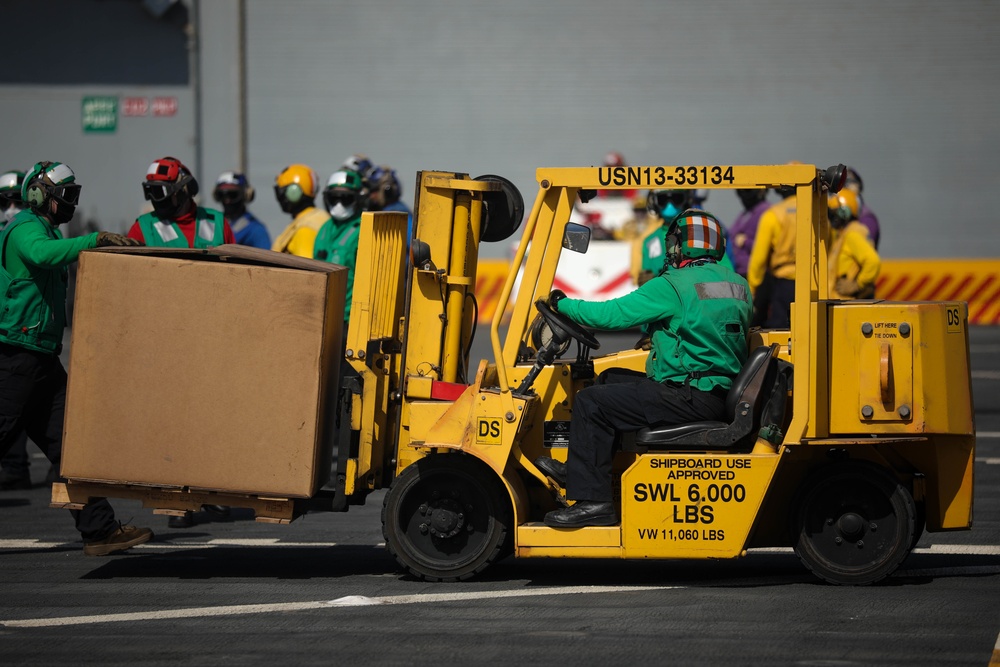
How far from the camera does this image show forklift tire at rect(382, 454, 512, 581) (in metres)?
7.22

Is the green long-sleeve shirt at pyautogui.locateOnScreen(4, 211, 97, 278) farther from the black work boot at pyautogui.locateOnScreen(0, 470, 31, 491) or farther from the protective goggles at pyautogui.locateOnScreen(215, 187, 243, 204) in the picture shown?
the protective goggles at pyautogui.locateOnScreen(215, 187, 243, 204)

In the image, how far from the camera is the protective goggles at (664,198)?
1153 centimetres

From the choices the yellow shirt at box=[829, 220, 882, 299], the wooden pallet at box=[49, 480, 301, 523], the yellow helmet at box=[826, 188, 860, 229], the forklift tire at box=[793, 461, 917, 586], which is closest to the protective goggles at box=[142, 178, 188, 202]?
the wooden pallet at box=[49, 480, 301, 523]

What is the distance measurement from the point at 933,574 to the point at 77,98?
22175mm

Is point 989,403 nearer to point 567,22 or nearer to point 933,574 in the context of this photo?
point 933,574

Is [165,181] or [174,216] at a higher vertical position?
[165,181]

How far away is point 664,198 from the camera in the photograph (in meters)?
11.6

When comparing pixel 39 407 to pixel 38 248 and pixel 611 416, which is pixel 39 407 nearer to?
pixel 38 248

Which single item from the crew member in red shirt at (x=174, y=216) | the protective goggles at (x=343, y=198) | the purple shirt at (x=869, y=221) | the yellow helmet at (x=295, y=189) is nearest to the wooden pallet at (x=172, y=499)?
the crew member in red shirt at (x=174, y=216)

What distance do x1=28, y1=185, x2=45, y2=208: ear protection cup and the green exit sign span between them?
748 inches

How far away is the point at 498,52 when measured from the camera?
25797mm

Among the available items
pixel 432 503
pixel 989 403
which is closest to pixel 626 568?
pixel 432 503

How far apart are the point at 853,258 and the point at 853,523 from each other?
5.13 meters

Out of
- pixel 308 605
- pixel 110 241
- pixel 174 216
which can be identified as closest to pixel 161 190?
pixel 174 216
